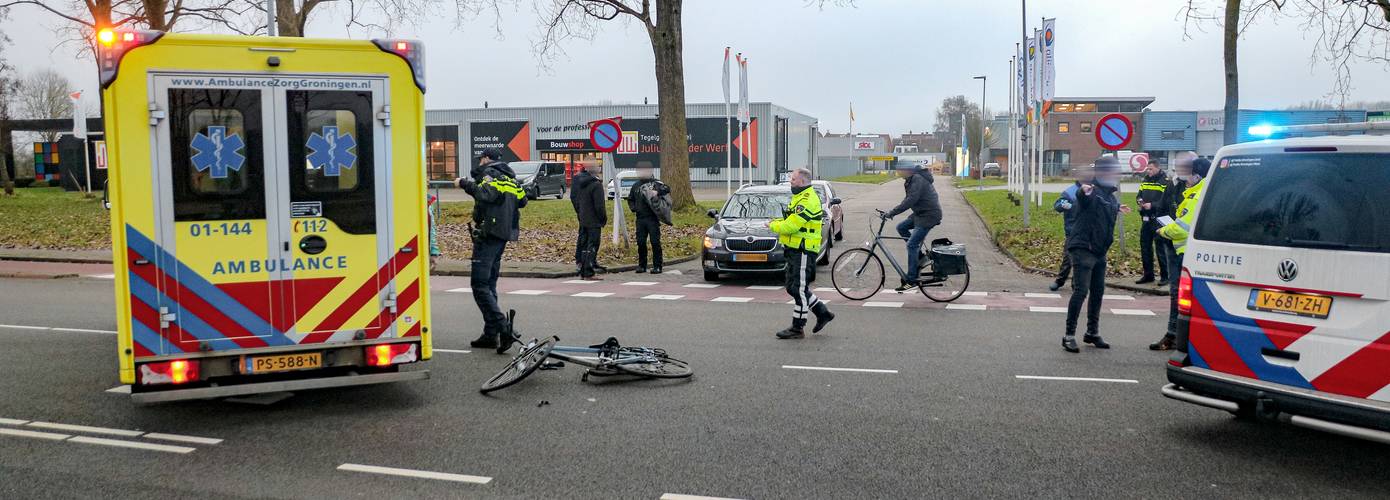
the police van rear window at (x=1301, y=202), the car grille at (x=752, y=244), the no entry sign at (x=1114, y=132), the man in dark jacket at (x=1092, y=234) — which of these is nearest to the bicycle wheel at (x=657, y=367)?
the man in dark jacket at (x=1092, y=234)

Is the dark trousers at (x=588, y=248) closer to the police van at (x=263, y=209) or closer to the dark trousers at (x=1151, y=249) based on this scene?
the dark trousers at (x=1151, y=249)

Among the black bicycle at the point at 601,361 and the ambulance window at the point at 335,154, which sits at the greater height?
the ambulance window at the point at 335,154

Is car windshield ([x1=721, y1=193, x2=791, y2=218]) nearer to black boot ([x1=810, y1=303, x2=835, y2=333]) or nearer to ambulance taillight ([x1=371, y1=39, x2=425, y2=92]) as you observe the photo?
black boot ([x1=810, y1=303, x2=835, y2=333])

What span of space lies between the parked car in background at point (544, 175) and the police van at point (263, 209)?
32706 mm

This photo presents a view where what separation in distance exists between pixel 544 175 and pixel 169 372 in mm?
35135

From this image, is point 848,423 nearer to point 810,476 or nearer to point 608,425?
point 810,476

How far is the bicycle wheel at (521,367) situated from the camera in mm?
7012

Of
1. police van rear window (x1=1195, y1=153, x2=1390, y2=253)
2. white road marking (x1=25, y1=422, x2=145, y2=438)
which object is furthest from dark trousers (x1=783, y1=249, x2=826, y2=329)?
white road marking (x1=25, y1=422, x2=145, y2=438)

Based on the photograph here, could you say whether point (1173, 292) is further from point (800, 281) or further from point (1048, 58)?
point (1048, 58)

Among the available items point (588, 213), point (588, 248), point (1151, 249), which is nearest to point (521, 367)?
point (588, 213)

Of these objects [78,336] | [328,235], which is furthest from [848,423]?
[78,336]

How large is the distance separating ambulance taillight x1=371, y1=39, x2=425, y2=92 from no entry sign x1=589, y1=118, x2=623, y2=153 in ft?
35.0

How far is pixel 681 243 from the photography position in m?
19.0

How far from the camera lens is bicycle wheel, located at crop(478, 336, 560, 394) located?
23.0 ft
